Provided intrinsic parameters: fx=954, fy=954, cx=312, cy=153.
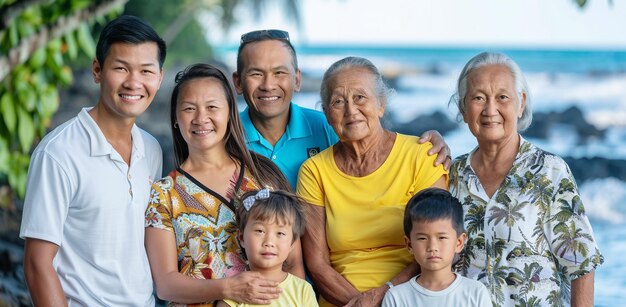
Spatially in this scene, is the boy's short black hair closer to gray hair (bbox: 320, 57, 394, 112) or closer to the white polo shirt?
gray hair (bbox: 320, 57, 394, 112)

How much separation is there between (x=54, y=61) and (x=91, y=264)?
328 centimetres

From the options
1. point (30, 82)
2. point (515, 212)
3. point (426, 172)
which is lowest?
point (515, 212)

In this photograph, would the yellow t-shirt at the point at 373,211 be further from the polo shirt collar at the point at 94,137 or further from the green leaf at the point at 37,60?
the green leaf at the point at 37,60

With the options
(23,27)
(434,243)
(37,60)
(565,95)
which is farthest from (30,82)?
(565,95)

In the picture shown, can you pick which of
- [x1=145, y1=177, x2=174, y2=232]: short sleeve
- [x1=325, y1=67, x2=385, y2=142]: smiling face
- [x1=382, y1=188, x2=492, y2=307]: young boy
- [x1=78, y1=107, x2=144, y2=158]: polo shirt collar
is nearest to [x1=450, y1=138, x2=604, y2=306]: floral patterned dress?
[x1=382, y1=188, x2=492, y2=307]: young boy

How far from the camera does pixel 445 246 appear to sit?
3377 mm

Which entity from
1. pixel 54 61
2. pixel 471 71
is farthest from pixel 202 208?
pixel 54 61

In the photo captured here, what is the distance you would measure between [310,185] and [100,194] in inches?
32.0

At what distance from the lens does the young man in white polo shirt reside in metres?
3.30

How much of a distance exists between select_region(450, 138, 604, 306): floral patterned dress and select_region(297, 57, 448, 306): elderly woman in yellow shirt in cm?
27

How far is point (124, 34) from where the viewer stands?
349cm

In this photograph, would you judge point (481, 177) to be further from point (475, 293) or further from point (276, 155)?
point (276, 155)

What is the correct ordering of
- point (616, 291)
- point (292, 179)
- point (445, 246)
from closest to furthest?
point (445, 246) < point (292, 179) < point (616, 291)

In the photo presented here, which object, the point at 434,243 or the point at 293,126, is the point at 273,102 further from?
the point at 434,243
